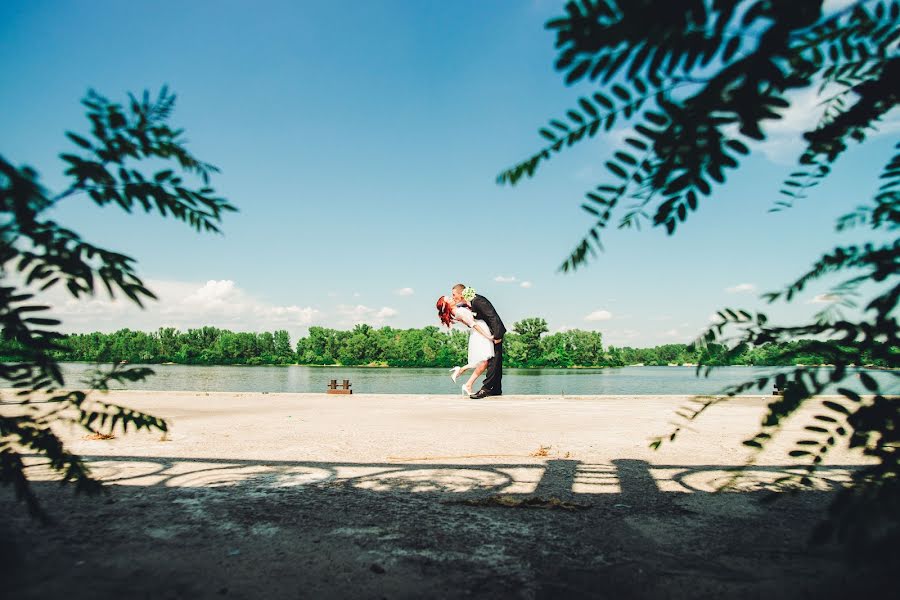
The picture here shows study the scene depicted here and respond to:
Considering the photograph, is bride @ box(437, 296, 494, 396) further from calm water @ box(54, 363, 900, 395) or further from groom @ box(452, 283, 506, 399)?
calm water @ box(54, 363, 900, 395)

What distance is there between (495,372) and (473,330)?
3.50 feet

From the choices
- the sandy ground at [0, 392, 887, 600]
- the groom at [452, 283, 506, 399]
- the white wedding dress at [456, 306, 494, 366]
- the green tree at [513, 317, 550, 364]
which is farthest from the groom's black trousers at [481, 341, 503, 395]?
the green tree at [513, 317, 550, 364]

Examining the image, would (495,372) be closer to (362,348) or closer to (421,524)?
(421,524)


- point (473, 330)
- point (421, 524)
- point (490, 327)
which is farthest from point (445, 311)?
point (421, 524)

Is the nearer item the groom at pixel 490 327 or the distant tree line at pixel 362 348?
the groom at pixel 490 327

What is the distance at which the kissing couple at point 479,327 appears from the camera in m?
10.6

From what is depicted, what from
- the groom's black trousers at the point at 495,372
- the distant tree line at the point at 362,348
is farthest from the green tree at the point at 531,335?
the groom's black trousers at the point at 495,372

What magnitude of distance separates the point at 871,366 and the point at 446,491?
8.72ft

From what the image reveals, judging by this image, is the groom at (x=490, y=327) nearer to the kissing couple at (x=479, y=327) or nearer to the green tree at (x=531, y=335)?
the kissing couple at (x=479, y=327)

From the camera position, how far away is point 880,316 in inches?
69.0

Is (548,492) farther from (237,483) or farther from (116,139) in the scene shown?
(116,139)

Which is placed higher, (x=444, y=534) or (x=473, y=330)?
(x=473, y=330)

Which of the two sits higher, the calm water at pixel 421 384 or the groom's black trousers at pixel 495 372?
the groom's black trousers at pixel 495 372

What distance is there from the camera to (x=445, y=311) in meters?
11.4
